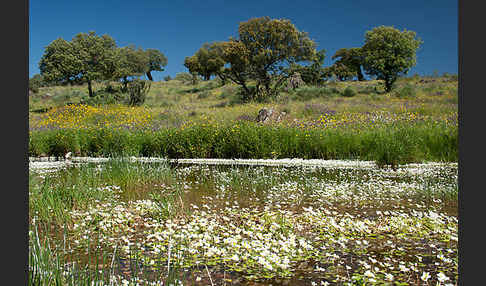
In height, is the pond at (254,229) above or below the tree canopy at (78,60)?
below

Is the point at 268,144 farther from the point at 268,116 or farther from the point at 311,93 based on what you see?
the point at 311,93

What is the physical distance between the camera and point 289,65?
2686 cm

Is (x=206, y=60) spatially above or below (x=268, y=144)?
above

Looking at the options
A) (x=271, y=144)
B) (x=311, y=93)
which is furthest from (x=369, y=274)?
(x=311, y=93)

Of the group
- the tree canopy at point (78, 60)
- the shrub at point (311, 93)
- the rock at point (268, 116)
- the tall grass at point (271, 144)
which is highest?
the tree canopy at point (78, 60)

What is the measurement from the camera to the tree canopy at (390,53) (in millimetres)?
29878

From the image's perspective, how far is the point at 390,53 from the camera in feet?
99.7

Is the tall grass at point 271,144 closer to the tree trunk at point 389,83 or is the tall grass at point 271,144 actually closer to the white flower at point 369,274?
the white flower at point 369,274

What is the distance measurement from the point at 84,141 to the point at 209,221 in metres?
10.4

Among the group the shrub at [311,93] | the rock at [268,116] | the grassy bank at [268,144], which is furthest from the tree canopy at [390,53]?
the grassy bank at [268,144]

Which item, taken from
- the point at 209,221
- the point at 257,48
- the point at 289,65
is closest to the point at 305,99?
the point at 289,65

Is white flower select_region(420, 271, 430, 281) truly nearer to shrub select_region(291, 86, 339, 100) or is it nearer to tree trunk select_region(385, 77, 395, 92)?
shrub select_region(291, 86, 339, 100)

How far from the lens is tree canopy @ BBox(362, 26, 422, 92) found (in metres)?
29.9

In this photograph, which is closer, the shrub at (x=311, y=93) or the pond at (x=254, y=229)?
→ the pond at (x=254, y=229)
